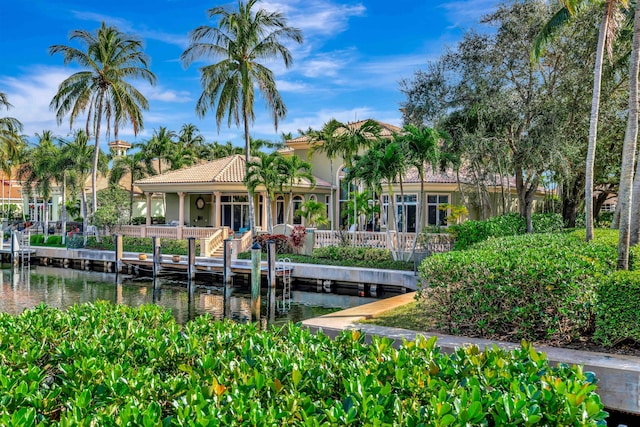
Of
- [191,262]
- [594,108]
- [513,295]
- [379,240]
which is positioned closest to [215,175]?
[191,262]

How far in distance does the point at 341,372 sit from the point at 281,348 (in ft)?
3.08

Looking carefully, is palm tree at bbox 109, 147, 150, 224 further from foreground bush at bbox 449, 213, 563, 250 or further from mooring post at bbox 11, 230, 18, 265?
foreground bush at bbox 449, 213, 563, 250

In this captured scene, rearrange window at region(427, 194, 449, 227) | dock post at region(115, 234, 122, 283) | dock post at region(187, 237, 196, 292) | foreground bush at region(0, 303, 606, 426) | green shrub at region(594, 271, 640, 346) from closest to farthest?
foreground bush at region(0, 303, 606, 426) → green shrub at region(594, 271, 640, 346) → dock post at region(187, 237, 196, 292) → dock post at region(115, 234, 122, 283) → window at region(427, 194, 449, 227)

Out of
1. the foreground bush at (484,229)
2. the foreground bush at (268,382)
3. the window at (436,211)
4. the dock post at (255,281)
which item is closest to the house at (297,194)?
the window at (436,211)

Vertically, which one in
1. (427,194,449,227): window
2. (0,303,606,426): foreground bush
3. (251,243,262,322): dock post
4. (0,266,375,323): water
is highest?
(427,194,449,227): window

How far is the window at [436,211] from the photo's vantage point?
27073mm

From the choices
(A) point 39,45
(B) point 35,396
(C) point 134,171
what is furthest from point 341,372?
(C) point 134,171

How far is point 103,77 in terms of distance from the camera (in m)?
28.4

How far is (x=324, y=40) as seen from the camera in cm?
2216

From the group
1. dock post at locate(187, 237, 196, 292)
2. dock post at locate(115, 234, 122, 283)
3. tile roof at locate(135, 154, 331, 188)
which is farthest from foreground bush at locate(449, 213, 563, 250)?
dock post at locate(115, 234, 122, 283)

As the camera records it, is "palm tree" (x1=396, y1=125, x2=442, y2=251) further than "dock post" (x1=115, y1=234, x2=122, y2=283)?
No

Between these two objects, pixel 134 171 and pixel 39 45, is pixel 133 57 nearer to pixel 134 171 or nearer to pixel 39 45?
pixel 39 45

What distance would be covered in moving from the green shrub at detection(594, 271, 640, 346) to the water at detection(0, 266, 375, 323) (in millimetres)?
9397

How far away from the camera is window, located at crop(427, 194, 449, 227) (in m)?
27.1
